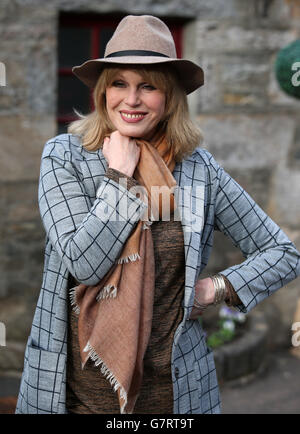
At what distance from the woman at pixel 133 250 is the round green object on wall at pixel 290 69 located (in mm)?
1169

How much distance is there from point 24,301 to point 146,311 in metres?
2.44

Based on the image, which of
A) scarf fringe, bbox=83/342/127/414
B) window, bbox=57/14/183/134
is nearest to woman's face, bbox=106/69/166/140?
scarf fringe, bbox=83/342/127/414

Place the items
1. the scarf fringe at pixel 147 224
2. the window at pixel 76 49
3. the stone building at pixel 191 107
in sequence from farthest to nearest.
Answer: the window at pixel 76 49 → the stone building at pixel 191 107 → the scarf fringe at pixel 147 224

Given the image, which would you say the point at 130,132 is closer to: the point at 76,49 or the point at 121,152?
the point at 121,152

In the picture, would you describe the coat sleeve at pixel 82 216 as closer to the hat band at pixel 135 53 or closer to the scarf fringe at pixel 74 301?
the scarf fringe at pixel 74 301

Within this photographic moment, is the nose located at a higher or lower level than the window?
lower

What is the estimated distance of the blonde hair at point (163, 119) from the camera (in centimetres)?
184

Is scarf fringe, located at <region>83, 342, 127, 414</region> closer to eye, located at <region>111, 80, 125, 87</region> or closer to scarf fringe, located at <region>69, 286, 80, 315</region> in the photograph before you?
scarf fringe, located at <region>69, 286, 80, 315</region>

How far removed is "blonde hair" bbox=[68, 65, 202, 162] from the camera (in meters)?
1.84

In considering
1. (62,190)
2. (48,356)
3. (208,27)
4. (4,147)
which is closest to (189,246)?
(62,190)

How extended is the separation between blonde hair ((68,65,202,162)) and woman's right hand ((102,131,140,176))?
0.06 metres

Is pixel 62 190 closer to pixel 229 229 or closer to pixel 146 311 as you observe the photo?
pixel 146 311

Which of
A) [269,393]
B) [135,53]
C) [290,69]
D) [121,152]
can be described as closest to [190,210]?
[121,152]

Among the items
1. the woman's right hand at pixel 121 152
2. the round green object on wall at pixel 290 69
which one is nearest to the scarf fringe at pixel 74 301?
the woman's right hand at pixel 121 152
